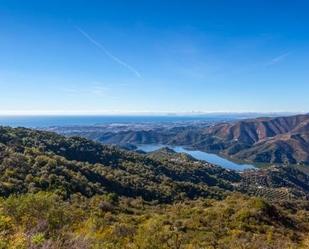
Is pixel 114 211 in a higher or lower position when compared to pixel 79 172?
lower

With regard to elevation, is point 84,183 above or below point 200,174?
above

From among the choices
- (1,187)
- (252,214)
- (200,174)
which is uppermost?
(1,187)

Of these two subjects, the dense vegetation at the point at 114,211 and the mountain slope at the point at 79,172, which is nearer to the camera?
the dense vegetation at the point at 114,211

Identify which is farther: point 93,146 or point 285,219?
point 93,146

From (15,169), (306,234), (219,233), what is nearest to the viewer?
(219,233)

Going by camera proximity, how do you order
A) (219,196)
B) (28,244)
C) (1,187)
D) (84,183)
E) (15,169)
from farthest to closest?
(219,196) < (84,183) < (15,169) < (1,187) < (28,244)

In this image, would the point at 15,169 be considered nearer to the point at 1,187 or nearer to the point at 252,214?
the point at 1,187

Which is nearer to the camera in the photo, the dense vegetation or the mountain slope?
the dense vegetation

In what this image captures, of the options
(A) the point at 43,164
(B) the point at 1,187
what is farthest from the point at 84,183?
(B) the point at 1,187
